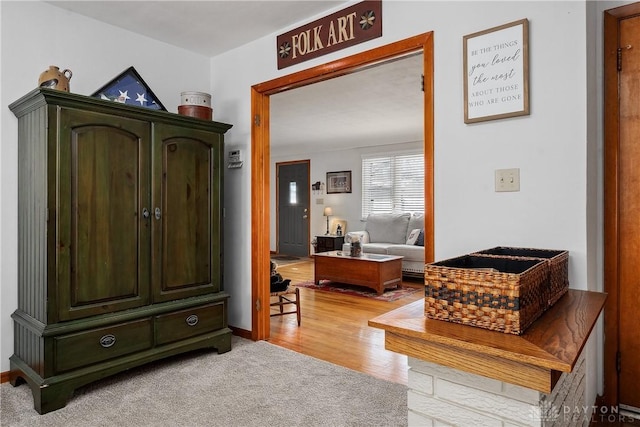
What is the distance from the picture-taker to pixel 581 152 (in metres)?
1.80

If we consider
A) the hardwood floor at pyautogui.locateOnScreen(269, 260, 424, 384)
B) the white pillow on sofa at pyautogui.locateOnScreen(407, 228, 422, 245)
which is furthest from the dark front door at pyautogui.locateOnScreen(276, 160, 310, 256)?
the hardwood floor at pyautogui.locateOnScreen(269, 260, 424, 384)

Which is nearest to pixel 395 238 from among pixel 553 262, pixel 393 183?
pixel 393 183

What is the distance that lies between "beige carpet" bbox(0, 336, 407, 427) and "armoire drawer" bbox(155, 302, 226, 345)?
0.20 m

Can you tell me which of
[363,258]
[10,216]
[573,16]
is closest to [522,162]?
[573,16]

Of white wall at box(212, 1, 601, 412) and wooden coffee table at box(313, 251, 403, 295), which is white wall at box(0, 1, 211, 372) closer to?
white wall at box(212, 1, 601, 412)

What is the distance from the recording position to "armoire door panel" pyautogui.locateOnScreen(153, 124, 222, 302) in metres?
2.65

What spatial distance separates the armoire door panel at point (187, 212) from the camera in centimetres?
265

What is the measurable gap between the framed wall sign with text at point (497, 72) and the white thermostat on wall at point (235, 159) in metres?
1.91

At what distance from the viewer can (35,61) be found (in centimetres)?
256

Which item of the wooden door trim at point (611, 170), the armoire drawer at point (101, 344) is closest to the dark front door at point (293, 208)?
the armoire drawer at point (101, 344)

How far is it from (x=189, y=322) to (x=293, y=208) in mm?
6376

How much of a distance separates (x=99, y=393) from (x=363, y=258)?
356 cm

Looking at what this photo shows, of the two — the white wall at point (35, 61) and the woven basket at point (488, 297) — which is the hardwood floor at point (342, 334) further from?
the white wall at point (35, 61)

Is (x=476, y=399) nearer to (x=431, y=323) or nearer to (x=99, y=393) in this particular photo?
(x=431, y=323)
